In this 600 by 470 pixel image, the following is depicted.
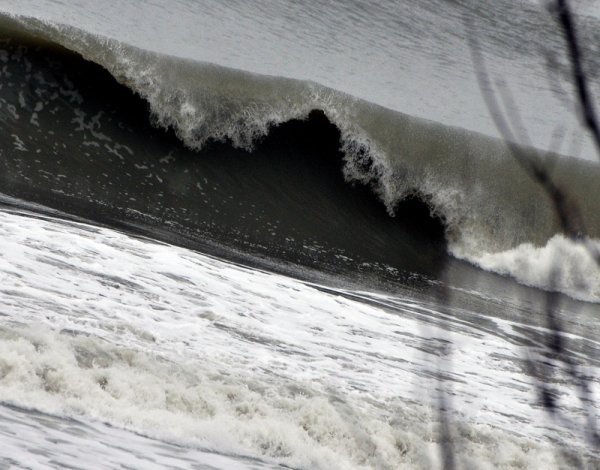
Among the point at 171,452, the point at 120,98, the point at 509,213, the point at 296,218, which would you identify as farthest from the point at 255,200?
the point at 171,452

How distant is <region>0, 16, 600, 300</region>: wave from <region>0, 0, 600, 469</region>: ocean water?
4 centimetres

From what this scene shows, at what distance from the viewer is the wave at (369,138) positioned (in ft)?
48.4

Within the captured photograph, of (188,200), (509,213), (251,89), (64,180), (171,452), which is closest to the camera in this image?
(171,452)

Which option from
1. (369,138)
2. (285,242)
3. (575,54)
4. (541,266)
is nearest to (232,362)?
(285,242)

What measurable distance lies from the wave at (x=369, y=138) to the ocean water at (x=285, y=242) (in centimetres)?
4

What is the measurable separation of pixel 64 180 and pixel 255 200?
3223mm

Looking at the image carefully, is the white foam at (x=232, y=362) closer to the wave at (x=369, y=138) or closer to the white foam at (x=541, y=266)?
the wave at (x=369, y=138)

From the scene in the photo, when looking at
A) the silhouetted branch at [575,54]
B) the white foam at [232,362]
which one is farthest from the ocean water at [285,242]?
the silhouetted branch at [575,54]

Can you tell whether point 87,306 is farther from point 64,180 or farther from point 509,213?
point 509,213

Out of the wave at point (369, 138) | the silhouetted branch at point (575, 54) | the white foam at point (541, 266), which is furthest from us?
the white foam at point (541, 266)

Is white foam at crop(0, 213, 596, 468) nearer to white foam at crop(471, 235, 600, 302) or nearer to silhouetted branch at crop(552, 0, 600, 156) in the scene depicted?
silhouetted branch at crop(552, 0, 600, 156)

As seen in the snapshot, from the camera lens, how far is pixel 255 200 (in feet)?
43.9

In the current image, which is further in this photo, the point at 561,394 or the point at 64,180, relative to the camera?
the point at 64,180

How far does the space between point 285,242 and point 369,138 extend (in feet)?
16.1
